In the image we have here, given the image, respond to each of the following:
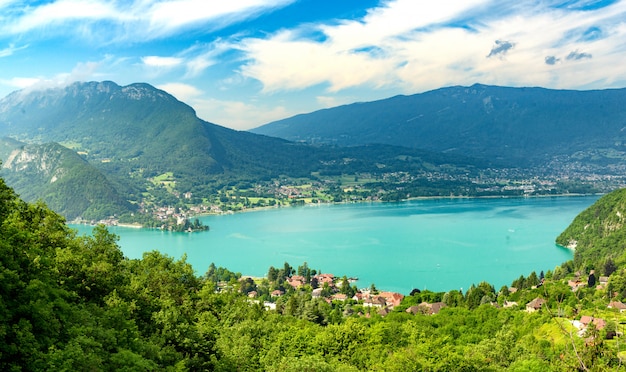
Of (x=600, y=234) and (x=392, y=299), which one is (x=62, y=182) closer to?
(x=392, y=299)

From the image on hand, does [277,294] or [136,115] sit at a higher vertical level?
[136,115]

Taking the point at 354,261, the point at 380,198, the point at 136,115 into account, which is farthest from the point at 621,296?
the point at 136,115

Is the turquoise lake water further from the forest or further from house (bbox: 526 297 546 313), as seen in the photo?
the forest

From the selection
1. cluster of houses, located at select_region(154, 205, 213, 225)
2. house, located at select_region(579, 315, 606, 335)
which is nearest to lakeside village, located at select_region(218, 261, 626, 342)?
house, located at select_region(579, 315, 606, 335)

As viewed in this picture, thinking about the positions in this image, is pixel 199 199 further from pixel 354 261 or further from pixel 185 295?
pixel 185 295

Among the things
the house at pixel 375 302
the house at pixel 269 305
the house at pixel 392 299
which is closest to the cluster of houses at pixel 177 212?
the house at pixel 269 305

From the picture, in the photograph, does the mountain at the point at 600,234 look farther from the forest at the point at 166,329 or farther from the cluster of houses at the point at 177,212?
the cluster of houses at the point at 177,212
